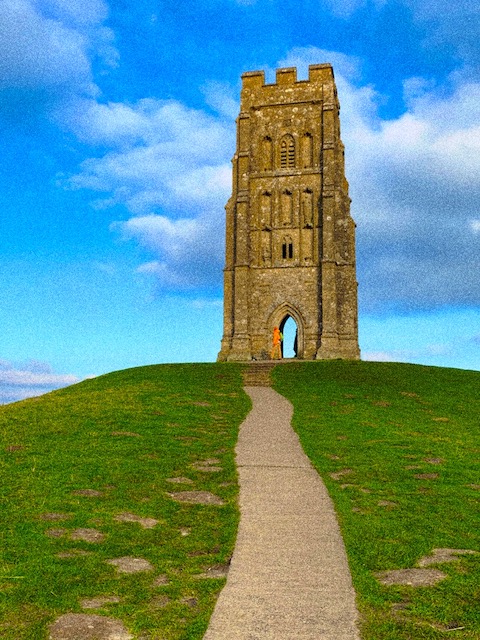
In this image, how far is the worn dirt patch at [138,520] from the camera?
9289 millimetres

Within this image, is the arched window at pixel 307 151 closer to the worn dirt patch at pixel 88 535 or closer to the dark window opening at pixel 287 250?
the dark window opening at pixel 287 250

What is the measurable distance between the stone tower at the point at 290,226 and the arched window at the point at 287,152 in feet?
0.27

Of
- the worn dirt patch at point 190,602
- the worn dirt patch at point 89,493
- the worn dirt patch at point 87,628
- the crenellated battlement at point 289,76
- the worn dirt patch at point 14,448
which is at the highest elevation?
the crenellated battlement at point 289,76

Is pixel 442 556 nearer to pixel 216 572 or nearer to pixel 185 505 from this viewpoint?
pixel 216 572

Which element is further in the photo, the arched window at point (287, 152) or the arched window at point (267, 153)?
the arched window at point (267, 153)

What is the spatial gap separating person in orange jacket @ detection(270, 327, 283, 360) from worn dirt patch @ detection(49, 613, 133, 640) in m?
35.9

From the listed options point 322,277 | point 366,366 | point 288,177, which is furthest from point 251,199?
point 366,366

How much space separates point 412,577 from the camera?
23.9 ft

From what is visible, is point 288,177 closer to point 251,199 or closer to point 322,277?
point 251,199

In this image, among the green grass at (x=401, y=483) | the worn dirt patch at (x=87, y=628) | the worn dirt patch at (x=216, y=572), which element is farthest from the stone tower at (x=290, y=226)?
the worn dirt patch at (x=87, y=628)

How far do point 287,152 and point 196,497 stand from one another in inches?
1609

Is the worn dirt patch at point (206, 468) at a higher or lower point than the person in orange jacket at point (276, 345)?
lower

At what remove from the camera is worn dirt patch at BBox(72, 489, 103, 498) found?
10.6 metres

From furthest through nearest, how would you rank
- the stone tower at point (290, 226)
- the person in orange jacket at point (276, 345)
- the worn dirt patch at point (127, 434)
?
the stone tower at point (290, 226) → the person in orange jacket at point (276, 345) → the worn dirt patch at point (127, 434)
